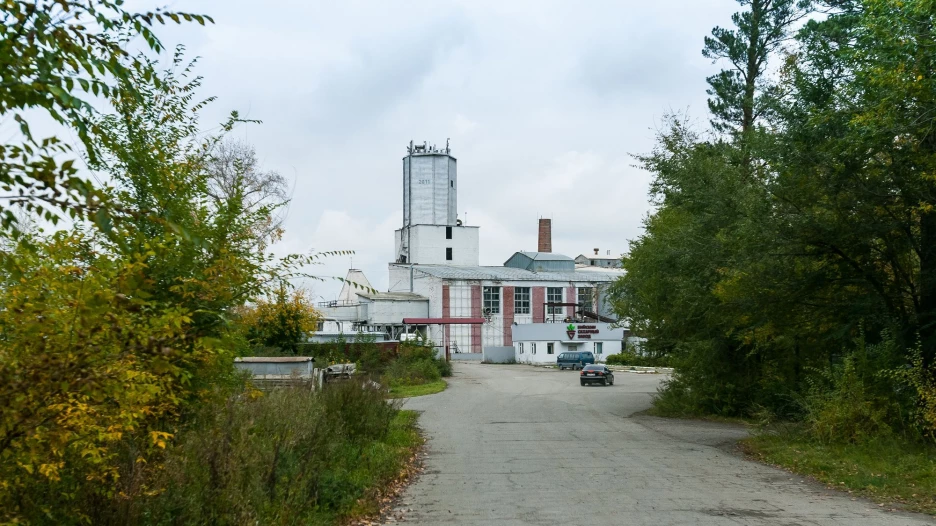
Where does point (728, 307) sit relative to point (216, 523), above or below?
above

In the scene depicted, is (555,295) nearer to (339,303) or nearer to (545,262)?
(545,262)

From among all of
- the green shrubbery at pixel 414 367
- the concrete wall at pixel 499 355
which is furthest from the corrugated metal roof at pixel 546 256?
the green shrubbery at pixel 414 367

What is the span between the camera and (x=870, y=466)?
14.0 meters

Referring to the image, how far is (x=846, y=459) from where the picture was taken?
14656 mm

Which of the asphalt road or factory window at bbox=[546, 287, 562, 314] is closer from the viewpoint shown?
the asphalt road

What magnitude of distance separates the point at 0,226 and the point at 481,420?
72.7 ft

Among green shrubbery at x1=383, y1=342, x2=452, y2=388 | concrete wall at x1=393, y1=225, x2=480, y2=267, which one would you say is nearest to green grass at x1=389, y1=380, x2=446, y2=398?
green shrubbery at x1=383, y1=342, x2=452, y2=388

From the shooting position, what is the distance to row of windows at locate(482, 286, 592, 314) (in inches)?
3255

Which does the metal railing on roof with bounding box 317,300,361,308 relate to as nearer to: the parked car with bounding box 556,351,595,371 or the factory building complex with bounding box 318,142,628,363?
the factory building complex with bounding box 318,142,628,363

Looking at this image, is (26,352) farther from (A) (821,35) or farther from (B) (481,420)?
(B) (481,420)

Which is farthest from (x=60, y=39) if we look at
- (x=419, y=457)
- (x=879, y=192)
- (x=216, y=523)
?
(x=879, y=192)

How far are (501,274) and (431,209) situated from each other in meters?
9.98

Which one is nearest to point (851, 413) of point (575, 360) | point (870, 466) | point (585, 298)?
point (870, 466)

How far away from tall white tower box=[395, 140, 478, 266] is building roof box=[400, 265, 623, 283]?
7.41 ft
